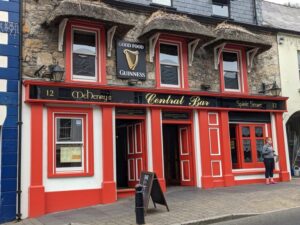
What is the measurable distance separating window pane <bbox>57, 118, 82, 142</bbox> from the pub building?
3cm

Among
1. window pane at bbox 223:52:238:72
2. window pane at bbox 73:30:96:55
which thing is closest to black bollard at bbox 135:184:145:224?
window pane at bbox 73:30:96:55

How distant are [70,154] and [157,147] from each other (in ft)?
9.91

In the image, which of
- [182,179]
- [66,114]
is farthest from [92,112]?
[182,179]

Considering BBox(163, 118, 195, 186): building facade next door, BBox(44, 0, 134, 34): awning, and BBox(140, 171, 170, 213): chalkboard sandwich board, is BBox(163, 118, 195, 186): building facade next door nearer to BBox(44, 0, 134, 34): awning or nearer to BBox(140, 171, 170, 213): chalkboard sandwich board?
BBox(140, 171, 170, 213): chalkboard sandwich board

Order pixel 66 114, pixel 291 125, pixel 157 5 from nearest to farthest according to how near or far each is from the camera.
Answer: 1. pixel 66 114
2. pixel 157 5
3. pixel 291 125

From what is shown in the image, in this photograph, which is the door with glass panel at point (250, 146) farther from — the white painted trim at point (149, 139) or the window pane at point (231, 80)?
the white painted trim at point (149, 139)

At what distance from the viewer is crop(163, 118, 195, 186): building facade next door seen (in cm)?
1500

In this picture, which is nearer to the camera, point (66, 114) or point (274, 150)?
point (66, 114)

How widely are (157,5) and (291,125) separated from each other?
378 inches

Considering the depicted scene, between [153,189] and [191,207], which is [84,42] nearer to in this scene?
[153,189]

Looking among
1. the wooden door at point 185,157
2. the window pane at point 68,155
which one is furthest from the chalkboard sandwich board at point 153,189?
the wooden door at point 185,157

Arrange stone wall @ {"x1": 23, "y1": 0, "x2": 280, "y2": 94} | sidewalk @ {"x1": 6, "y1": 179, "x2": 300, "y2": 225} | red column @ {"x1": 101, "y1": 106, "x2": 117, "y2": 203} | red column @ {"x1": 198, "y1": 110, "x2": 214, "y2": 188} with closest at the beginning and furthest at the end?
sidewalk @ {"x1": 6, "y1": 179, "x2": 300, "y2": 225}, stone wall @ {"x1": 23, "y1": 0, "x2": 280, "y2": 94}, red column @ {"x1": 101, "y1": 106, "x2": 117, "y2": 203}, red column @ {"x1": 198, "y1": 110, "x2": 214, "y2": 188}

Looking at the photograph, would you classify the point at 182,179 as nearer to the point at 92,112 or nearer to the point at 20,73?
the point at 92,112

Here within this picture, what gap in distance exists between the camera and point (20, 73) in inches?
465
